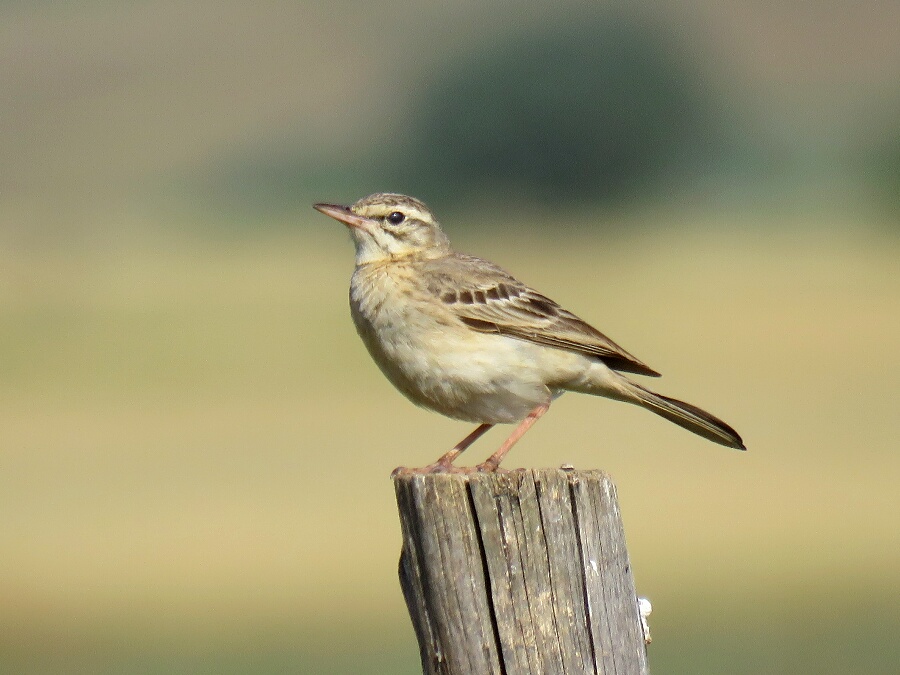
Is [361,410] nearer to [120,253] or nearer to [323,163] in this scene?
[120,253]

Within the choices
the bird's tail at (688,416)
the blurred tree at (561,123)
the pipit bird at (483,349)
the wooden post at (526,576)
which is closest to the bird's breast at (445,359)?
the pipit bird at (483,349)

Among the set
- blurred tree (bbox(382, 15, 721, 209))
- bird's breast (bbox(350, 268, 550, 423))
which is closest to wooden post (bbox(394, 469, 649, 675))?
bird's breast (bbox(350, 268, 550, 423))

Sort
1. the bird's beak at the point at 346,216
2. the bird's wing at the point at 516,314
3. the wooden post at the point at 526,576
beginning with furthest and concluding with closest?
the bird's beak at the point at 346,216 → the bird's wing at the point at 516,314 → the wooden post at the point at 526,576

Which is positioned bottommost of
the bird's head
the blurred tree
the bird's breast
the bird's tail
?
the bird's tail

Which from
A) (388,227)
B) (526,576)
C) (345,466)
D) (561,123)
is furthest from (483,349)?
(561,123)

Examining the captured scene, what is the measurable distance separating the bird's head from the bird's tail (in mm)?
1545

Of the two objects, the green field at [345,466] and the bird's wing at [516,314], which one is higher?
the green field at [345,466]

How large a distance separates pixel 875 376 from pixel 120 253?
33.4 meters

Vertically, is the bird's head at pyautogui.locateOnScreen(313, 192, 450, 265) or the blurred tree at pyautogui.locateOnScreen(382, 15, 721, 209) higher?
the blurred tree at pyautogui.locateOnScreen(382, 15, 721, 209)

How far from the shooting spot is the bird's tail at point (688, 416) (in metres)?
8.04

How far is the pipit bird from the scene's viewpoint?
26.3ft

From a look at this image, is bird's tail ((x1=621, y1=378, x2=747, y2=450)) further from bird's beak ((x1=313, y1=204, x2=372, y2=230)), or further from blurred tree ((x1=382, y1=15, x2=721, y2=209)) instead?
blurred tree ((x1=382, y1=15, x2=721, y2=209))

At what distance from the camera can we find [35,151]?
277ft

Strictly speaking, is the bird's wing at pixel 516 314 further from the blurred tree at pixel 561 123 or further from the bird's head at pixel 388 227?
the blurred tree at pixel 561 123
